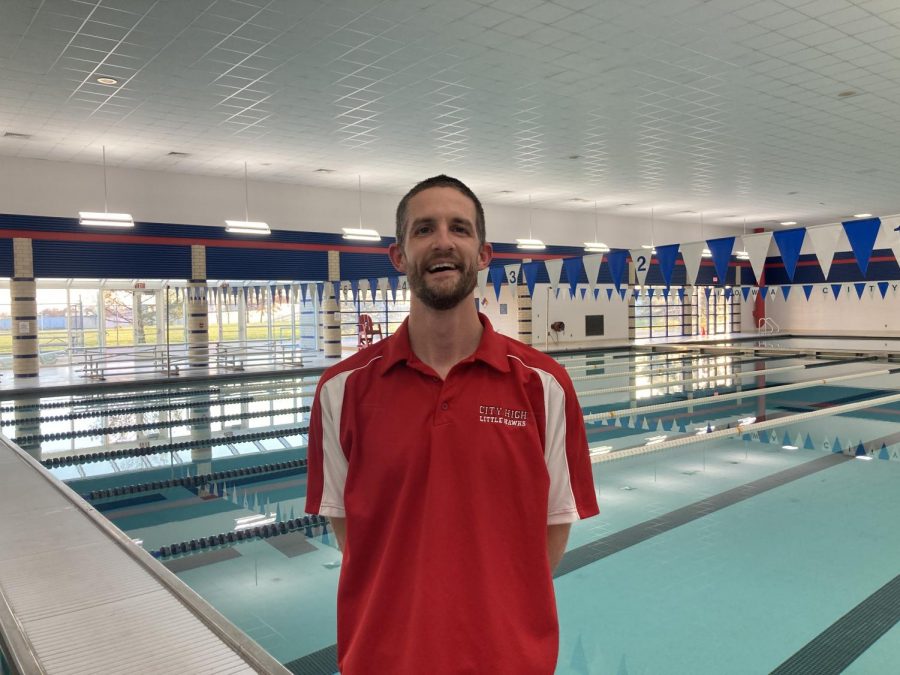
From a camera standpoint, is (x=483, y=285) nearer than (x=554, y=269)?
No

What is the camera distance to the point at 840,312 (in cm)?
2841

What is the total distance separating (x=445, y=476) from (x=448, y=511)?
6cm

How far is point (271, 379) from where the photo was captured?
14.4 metres

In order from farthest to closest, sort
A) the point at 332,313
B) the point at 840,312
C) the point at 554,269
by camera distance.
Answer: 1. the point at 840,312
2. the point at 332,313
3. the point at 554,269

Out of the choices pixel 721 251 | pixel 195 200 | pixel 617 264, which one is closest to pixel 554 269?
pixel 617 264

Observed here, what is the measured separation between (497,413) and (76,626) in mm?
2251

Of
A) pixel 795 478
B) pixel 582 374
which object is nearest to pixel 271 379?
pixel 582 374

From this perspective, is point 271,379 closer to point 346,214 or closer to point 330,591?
point 346,214

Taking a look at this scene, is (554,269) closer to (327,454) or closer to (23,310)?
(23,310)

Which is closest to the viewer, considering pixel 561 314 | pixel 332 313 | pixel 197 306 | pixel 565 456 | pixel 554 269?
pixel 565 456

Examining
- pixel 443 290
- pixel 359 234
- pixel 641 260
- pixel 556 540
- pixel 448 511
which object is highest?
pixel 359 234

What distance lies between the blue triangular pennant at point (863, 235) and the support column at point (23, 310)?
14360mm

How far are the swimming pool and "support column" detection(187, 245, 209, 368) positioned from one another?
222 inches

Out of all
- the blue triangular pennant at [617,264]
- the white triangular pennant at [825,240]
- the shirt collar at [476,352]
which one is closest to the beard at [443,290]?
the shirt collar at [476,352]
